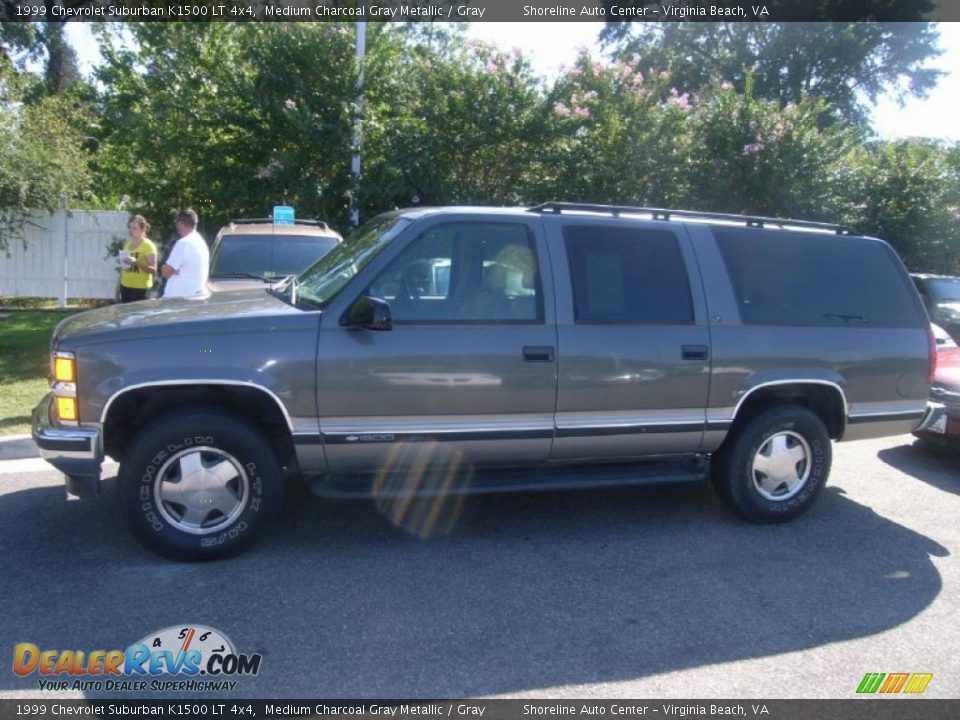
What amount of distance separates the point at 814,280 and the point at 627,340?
59.8 inches

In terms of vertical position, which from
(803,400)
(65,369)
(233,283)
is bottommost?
(803,400)

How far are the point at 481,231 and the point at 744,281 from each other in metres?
1.78

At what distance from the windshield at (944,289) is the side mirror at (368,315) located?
8861 millimetres

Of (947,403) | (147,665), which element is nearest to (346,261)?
(147,665)

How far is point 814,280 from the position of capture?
5.46 meters

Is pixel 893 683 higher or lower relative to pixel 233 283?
lower

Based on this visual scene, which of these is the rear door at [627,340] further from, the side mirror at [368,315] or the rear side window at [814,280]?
the side mirror at [368,315]

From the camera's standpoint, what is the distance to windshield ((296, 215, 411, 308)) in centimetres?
472

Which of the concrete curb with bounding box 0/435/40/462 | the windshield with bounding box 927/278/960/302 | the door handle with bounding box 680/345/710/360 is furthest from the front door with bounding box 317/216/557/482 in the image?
the windshield with bounding box 927/278/960/302

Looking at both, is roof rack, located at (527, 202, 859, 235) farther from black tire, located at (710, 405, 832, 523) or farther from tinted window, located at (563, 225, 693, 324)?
black tire, located at (710, 405, 832, 523)

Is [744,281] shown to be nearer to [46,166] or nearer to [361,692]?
[361,692]

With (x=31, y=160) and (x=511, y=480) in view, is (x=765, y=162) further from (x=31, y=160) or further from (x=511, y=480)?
(x=31, y=160)

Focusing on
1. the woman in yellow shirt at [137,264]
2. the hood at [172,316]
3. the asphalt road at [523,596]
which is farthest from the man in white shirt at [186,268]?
the hood at [172,316]

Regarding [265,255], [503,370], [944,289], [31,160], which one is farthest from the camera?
[31,160]
